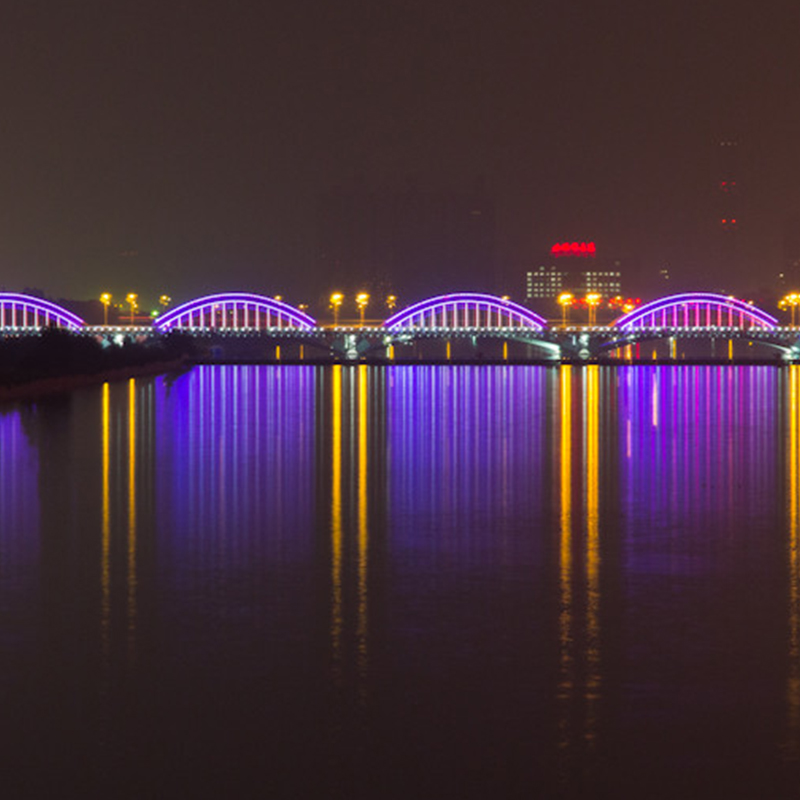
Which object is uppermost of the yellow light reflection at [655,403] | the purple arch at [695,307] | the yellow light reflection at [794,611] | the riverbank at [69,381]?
the purple arch at [695,307]

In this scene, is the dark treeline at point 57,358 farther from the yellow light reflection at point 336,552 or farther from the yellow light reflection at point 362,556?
the yellow light reflection at point 362,556

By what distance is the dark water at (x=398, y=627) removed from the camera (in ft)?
23.7

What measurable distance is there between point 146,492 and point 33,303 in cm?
11626

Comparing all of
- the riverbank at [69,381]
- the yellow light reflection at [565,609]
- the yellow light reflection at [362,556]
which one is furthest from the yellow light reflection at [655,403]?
the riverbank at [69,381]

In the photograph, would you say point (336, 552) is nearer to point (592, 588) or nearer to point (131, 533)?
point (131, 533)

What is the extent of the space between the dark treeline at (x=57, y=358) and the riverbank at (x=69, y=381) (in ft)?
0.51

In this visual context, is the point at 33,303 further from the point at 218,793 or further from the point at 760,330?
the point at 218,793

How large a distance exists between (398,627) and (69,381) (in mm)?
45517

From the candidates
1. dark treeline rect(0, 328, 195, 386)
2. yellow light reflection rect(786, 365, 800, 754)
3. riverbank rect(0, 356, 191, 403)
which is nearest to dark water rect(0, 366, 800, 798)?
yellow light reflection rect(786, 365, 800, 754)

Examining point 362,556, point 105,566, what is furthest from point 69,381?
point 105,566

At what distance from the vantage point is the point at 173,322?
127875 mm

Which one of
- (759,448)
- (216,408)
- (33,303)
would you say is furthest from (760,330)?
(759,448)

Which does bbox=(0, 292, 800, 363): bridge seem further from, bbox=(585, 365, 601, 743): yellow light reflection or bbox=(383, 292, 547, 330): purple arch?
bbox=(585, 365, 601, 743): yellow light reflection

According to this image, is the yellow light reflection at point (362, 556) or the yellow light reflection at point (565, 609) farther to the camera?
the yellow light reflection at point (362, 556)
